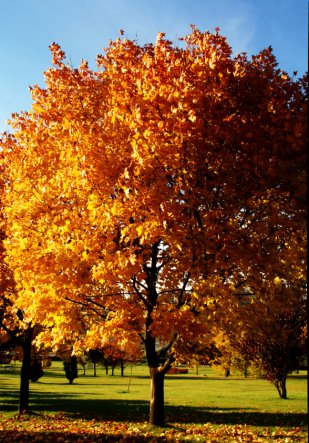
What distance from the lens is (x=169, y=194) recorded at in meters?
9.51

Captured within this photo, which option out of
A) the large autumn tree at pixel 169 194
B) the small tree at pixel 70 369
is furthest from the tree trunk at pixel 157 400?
the small tree at pixel 70 369

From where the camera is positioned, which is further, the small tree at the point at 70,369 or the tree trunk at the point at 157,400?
the small tree at the point at 70,369

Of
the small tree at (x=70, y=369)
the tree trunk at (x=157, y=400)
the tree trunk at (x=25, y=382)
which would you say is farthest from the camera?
the small tree at (x=70, y=369)

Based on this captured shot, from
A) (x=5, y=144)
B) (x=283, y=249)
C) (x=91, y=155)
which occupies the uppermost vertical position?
(x=5, y=144)

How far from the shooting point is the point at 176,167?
9328 mm

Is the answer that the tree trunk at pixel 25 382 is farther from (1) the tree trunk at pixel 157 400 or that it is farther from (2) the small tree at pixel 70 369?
(2) the small tree at pixel 70 369

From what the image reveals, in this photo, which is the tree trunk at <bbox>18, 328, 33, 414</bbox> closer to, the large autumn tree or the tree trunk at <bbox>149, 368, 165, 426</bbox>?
the tree trunk at <bbox>149, 368, 165, 426</bbox>

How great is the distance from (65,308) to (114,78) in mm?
6422

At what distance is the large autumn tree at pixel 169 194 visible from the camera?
358 inches

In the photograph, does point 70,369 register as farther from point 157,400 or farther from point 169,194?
point 169,194

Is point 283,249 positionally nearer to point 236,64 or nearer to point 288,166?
point 288,166

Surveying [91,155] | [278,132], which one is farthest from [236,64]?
[91,155]

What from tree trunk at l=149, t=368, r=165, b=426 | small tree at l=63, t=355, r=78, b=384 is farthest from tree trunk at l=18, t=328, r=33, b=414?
small tree at l=63, t=355, r=78, b=384

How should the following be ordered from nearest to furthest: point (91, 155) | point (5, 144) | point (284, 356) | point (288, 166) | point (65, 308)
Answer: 1. point (288, 166)
2. point (91, 155)
3. point (65, 308)
4. point (5, 144)
5. point (284, 356)
